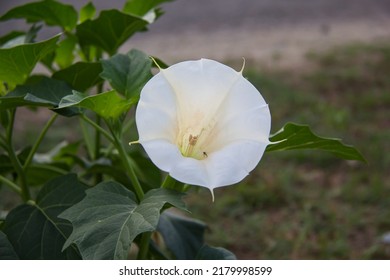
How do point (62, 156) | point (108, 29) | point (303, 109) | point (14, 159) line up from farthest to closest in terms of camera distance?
point (303, 109), point (62, 156), point (108, 29), point (14, 159)

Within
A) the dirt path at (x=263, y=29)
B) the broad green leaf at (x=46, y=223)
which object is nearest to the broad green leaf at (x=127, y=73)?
the broad green leaf at (x=46, y=223)

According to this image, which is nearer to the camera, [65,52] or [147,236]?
[147,236]

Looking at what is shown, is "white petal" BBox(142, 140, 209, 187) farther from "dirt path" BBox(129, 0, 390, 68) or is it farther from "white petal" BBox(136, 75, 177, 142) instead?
"dirt path" BBox(129, 0, 390, 68)

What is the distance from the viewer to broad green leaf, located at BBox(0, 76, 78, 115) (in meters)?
0.89

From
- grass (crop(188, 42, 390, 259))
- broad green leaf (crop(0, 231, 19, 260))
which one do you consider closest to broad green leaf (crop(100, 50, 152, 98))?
broad green leaf (crop(0, 231, 19, 260))

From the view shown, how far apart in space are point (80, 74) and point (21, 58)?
0.41 feet

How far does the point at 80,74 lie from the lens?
41.9 inches

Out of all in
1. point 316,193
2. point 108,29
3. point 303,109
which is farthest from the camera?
point 303,109

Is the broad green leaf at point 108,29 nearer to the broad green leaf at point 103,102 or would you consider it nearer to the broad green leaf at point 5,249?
the broad green leaf at point 103,102

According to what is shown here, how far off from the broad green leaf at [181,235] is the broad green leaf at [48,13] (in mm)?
406

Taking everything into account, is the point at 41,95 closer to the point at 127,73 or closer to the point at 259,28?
the point at 127,73

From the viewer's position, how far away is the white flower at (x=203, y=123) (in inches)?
31.3

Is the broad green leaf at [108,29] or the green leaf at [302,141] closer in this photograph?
the green leaf at [302,141]

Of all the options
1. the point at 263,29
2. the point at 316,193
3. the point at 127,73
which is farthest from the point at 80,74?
the point at 263,29
